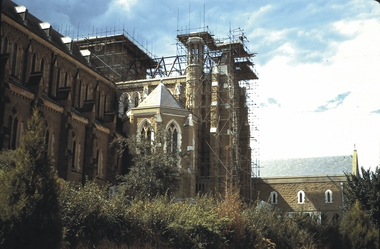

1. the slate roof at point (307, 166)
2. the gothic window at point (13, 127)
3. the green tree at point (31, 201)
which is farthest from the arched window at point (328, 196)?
the green tree at point (31, 201)

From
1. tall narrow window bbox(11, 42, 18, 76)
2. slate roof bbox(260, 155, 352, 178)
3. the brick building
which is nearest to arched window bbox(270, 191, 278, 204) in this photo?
the brick building

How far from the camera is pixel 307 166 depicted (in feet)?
187

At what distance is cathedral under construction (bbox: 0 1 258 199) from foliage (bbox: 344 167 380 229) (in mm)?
8629

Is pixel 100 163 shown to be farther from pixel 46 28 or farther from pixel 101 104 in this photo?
pixel 46 28

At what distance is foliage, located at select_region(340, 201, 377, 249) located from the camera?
2623cm

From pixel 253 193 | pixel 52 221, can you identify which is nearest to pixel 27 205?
pixel 52 221

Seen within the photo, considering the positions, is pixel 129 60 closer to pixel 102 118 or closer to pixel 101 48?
pixel 101 48

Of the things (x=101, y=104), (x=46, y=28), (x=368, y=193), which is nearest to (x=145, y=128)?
(x=101, y=104)

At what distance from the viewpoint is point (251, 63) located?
56125 millimetres

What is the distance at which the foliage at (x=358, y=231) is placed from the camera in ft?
86.1

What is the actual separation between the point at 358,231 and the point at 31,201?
19.6 m

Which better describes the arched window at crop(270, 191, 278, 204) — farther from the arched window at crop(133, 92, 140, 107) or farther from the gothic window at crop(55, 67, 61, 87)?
the gothic window at crop(55, 67, 61, 87)

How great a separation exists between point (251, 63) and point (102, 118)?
19964 millimetres

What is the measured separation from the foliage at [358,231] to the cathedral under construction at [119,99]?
9767 millimetres
